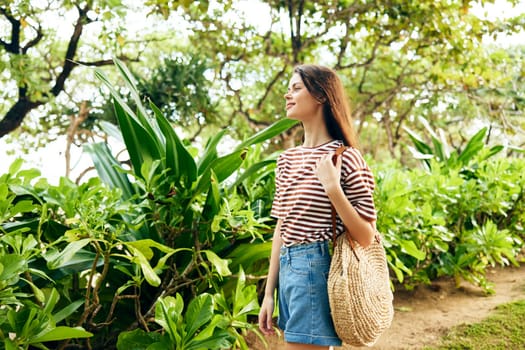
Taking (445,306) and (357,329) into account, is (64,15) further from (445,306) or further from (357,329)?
(357,329)

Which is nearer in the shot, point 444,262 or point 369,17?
point 444,262

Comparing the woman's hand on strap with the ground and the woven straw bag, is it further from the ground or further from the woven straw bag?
the ground

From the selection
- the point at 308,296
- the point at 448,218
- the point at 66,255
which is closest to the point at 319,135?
the point at 308,296

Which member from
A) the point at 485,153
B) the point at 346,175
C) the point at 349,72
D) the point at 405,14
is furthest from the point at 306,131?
the point at 349,72

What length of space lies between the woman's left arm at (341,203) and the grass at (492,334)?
1.51 metres

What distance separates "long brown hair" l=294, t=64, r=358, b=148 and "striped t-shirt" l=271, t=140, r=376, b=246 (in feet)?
0.15

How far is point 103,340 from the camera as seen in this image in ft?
7.13

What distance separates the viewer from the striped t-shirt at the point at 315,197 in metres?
1.55

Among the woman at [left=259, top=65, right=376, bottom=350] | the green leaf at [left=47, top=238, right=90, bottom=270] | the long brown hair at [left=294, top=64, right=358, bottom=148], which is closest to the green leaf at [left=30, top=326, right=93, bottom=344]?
the green leaf at [left=47, top=238, right=90, bottom=270]

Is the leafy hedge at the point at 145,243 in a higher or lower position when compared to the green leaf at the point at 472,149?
higher

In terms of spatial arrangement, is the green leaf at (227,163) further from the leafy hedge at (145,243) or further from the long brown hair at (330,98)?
the long brown hair at (330,98)

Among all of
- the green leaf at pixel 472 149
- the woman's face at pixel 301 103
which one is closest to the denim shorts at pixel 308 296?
the woman's face at pixel 301 103

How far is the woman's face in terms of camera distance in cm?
169

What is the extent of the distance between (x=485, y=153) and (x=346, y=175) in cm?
346
